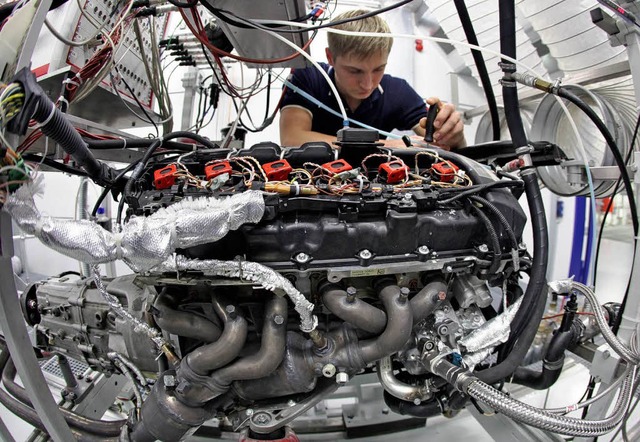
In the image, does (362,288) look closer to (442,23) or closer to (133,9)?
(133,9)

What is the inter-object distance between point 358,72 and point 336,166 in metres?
0.84

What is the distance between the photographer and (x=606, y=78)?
1191 millimetres

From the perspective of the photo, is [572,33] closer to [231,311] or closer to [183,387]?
[231,311]

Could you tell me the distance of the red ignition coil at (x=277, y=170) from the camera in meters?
0.73

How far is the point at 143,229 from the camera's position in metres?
0.57

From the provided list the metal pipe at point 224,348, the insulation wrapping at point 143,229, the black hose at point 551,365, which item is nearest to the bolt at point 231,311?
the metal pipe at point 224,348

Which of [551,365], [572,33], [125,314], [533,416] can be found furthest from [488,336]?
[572,33]

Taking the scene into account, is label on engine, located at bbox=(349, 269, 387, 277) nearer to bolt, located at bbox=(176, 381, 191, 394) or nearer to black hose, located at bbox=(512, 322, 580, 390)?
bolt, located at bbox=(176, 381, 191, 394)

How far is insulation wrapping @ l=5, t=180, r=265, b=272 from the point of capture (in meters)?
0.50

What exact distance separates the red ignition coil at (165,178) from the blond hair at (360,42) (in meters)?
0.83

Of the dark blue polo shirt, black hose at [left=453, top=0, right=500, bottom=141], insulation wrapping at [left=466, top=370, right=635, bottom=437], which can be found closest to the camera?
→ insulation wrapping at [left=466, top=370, right=635, bottom=437]

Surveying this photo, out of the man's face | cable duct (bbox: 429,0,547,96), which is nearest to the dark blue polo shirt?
the man's face

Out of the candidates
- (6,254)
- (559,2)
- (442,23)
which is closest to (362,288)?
(6,254)

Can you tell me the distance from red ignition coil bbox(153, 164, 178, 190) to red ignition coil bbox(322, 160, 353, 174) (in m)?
0.33
